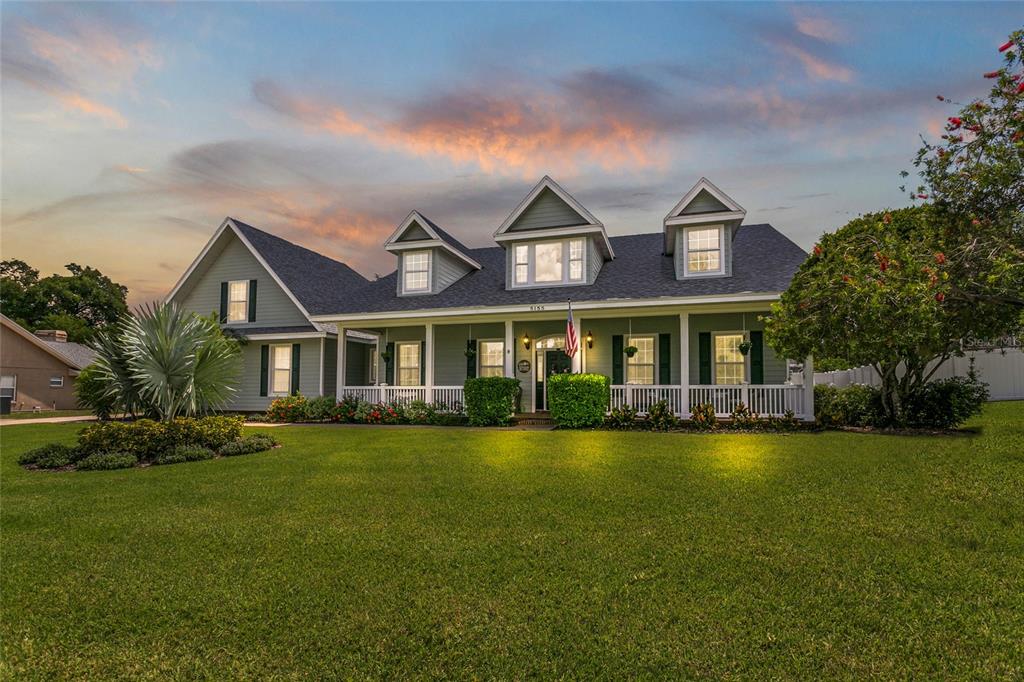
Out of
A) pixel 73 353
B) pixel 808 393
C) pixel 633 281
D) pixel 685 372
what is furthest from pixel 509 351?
pixel 73 353

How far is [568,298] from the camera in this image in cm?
1634

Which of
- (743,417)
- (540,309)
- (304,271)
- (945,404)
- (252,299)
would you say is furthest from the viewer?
(304,271)

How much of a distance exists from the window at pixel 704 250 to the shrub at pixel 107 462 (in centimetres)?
1458

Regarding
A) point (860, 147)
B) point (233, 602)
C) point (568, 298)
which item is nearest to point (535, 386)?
point (568, 298)

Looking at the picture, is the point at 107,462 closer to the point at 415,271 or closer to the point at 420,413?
the point at 420,413

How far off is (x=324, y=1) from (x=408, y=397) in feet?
36.2

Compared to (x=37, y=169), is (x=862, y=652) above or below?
below

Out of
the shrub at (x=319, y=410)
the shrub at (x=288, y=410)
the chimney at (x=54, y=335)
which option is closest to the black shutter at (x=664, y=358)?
the shrub at (x=319, y=410)

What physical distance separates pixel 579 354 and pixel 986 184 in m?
9.94

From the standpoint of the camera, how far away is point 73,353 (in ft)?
107

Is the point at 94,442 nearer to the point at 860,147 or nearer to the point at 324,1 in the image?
the point at 324,1

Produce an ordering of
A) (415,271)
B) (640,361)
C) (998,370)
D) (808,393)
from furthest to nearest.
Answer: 1. (415,271)
2. (998,370)
3. (640,361)
4. (808,393)

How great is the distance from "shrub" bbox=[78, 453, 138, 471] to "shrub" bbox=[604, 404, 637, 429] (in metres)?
10.4

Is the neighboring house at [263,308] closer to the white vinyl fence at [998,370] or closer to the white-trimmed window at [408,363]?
the white-trimmed window at [408,363]
